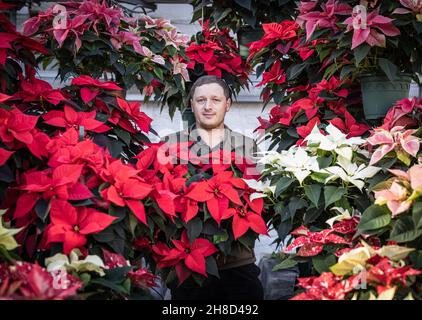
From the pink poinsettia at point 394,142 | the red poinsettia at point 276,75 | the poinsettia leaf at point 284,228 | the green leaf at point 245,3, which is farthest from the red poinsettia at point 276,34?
the poinsettia leaf at point 284,228

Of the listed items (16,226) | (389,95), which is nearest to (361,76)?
(389,95)

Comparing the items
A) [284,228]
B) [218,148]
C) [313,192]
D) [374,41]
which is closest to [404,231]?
[313,192]

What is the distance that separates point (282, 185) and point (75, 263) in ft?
2.18

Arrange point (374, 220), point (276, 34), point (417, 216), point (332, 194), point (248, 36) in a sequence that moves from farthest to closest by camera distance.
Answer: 1. point (248, 36)
2. point (276, 34)
3. point (332, 194)
4. point (374, 220)
5. point (417, 216)

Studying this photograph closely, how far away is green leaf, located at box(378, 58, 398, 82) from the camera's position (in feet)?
6.35

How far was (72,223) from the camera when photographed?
4.85ft

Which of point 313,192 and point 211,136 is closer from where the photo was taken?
point 313,192

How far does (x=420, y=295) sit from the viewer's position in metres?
1.28

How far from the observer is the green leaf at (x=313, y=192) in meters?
1.72

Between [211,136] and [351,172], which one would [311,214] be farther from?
[211,136]

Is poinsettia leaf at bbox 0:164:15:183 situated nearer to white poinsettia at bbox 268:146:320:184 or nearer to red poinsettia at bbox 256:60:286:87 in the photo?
white poinsettia at bbox 268:146:320:184

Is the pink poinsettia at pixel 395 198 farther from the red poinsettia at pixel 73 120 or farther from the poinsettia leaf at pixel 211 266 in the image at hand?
the red poinsettia at pixel 73 120

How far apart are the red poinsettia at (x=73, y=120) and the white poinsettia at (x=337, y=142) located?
646mm

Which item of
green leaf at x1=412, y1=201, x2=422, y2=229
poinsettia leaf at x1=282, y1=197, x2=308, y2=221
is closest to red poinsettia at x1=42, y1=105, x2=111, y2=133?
poinsettia leaf at x1=282, y1=197, x2=308, y2=221
